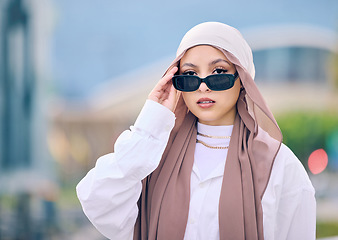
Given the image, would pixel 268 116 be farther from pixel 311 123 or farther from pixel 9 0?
pixel 311 123

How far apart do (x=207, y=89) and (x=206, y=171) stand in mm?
309

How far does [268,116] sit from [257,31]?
6708 mm

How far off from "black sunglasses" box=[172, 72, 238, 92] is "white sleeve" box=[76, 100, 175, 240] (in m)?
0.12

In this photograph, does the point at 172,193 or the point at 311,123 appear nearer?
the point at 172,193

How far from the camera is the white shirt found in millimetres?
1392

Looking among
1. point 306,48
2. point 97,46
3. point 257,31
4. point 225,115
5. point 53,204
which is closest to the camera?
point 225,115

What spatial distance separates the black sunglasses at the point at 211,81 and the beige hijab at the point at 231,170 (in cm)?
5

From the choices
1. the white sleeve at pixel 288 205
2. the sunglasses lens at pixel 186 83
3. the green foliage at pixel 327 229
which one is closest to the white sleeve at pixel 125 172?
the sunglasses lens at pixel 186 83

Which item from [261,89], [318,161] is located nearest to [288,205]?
[261,89]

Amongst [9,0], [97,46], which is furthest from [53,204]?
[9,0]

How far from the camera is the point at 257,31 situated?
306 inches

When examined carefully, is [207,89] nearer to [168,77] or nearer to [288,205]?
[168,77]

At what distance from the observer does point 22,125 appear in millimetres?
6125

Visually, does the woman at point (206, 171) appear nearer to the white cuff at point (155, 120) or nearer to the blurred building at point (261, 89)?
the white cuff at point (155, 120)
